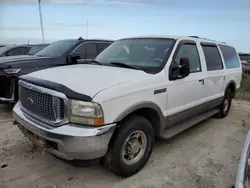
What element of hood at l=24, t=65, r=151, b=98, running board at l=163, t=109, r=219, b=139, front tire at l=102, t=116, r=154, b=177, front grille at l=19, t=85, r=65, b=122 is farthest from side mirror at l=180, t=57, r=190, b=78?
front grille at l=19, t=85, r=65, b=122

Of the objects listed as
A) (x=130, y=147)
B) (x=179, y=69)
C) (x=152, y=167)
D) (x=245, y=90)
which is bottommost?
(x=245, y=90)

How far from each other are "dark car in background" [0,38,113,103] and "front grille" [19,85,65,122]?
215 cm

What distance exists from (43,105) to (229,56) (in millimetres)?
5112

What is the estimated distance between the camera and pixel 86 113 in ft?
9.44

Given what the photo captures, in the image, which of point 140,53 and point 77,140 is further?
point 140,53

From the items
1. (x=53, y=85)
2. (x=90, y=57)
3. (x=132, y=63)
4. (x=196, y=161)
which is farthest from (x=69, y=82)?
(x=90, y=57)

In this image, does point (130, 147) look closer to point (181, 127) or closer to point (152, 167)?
point (152, 167)

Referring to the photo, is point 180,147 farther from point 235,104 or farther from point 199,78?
point 235,104

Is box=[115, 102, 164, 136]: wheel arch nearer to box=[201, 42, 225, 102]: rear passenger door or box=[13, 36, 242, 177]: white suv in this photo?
box=[13, 36, 242, 177]: white suv

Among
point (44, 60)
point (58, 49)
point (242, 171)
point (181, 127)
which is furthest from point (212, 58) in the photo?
point (58, 49)

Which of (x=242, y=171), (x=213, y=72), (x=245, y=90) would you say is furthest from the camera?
(x=245, y=90)

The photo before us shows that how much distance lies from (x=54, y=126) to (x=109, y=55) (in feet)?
6.72

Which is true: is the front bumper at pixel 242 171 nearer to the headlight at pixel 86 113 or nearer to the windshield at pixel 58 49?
the headlight at pixel 86 113

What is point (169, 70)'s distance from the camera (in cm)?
390
